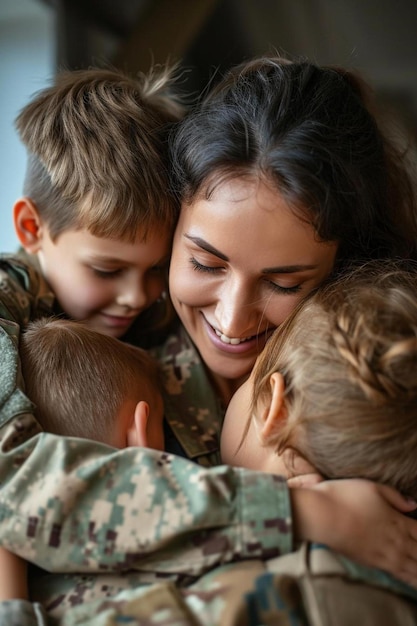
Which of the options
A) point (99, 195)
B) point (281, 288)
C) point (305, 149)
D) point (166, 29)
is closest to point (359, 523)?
point (281, 288)

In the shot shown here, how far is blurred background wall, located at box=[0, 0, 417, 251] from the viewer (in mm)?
2168

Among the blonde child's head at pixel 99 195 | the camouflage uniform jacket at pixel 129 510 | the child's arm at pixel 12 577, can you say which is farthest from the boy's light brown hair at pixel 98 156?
the child's arm at pixel 12 577

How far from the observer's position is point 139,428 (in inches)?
42.8

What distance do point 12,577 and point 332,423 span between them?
45cm

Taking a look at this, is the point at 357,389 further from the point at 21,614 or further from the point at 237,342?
the point at 21,614

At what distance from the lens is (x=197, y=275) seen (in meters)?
1.20

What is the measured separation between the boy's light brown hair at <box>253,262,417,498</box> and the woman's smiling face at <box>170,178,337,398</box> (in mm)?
115

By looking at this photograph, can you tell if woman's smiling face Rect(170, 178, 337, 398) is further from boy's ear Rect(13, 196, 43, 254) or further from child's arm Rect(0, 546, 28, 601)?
child's arm Rect(0, 546, 28, 601)

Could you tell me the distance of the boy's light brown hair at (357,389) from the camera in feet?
3.04

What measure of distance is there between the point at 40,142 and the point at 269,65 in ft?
1.39

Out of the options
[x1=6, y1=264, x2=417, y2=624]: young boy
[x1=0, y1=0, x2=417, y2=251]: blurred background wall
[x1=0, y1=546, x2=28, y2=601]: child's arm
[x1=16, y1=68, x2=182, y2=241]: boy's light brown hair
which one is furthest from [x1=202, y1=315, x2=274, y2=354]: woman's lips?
[x1=0, y1=0, x2=417, y2=251]: blurred background wall

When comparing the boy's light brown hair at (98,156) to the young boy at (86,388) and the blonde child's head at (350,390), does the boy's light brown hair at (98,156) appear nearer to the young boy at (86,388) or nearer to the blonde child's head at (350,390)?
the young boy at (86,388)

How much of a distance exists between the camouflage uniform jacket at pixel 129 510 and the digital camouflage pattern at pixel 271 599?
3cm

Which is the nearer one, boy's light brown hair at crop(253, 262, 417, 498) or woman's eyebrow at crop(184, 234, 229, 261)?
boy's light brown hair at crop(253, 262, 417, 498)
